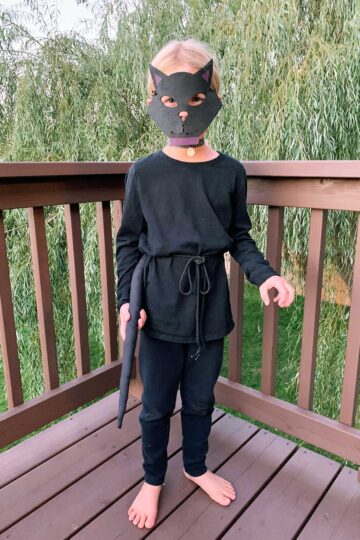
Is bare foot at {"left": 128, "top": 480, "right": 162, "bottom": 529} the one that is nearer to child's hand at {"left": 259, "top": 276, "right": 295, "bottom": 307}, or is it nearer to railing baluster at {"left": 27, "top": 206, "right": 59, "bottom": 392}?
railing baluster at {"left": 27, "top": 206, "right": 59, "bottom": 392}

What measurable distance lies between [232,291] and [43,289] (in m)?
0.72

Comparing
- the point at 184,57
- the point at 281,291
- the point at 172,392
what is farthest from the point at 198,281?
the point at 184,57

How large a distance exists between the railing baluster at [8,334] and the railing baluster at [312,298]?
1033 millimetres

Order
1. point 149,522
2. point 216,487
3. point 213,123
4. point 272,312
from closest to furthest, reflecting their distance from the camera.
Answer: point 149,522, point 216,487, point 272,312, point 213,123

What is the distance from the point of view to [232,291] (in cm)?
176

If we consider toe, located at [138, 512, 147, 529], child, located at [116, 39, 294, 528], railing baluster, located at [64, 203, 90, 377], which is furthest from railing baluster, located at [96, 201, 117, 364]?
toe, located at [138, 512, 147, 529]

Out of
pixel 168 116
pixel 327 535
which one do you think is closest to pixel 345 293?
pixel 327 535

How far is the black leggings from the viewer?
1.33 m

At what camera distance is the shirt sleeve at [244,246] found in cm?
127

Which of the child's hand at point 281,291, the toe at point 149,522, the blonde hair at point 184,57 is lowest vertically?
the toe at point 149,522

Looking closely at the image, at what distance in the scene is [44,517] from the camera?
4.42ft

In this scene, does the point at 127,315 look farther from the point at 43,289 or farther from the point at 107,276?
the point at 107,276

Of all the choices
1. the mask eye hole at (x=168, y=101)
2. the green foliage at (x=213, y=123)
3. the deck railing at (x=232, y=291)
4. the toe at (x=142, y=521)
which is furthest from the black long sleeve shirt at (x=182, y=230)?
the green foliage at (x=213, y=123)

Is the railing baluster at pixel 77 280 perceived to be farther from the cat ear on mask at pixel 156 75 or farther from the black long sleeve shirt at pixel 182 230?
the cat ear on mask at pixel 156 75
